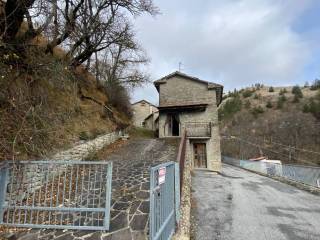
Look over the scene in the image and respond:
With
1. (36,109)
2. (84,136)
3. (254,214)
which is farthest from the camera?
(84,136)

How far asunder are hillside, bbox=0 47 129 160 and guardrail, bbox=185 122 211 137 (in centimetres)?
1031

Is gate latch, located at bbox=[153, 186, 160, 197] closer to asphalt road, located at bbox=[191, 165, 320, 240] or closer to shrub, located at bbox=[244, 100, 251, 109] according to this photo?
asphalt road, located at bbox=[191, 165, 320, 240]

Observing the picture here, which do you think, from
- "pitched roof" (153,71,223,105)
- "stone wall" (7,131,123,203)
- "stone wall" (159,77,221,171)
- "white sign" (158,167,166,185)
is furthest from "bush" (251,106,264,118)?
"white sign" (158,167,166,185)

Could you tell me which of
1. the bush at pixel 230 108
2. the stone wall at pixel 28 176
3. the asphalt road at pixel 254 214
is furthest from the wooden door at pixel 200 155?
the bush at pixel 230 108

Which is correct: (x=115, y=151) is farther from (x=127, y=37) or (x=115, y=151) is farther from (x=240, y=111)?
(x=240, y=111)

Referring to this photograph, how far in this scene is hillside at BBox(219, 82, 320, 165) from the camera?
3672cm

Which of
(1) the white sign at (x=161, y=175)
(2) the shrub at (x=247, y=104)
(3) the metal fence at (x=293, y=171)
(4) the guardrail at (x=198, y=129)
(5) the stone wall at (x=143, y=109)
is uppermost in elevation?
(2) the shrub at (x=247, y=104)

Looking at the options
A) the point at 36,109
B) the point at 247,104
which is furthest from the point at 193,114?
the point at 247,104

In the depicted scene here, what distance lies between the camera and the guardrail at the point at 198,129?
21.5m

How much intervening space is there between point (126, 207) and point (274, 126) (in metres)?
42.5

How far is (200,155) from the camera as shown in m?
22.0

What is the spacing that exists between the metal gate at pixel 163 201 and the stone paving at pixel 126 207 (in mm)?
498

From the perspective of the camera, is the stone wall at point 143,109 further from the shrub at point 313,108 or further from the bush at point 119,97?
the shrub at point 313,108

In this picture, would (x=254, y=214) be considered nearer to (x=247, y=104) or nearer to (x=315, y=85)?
(x=247, y=104)
